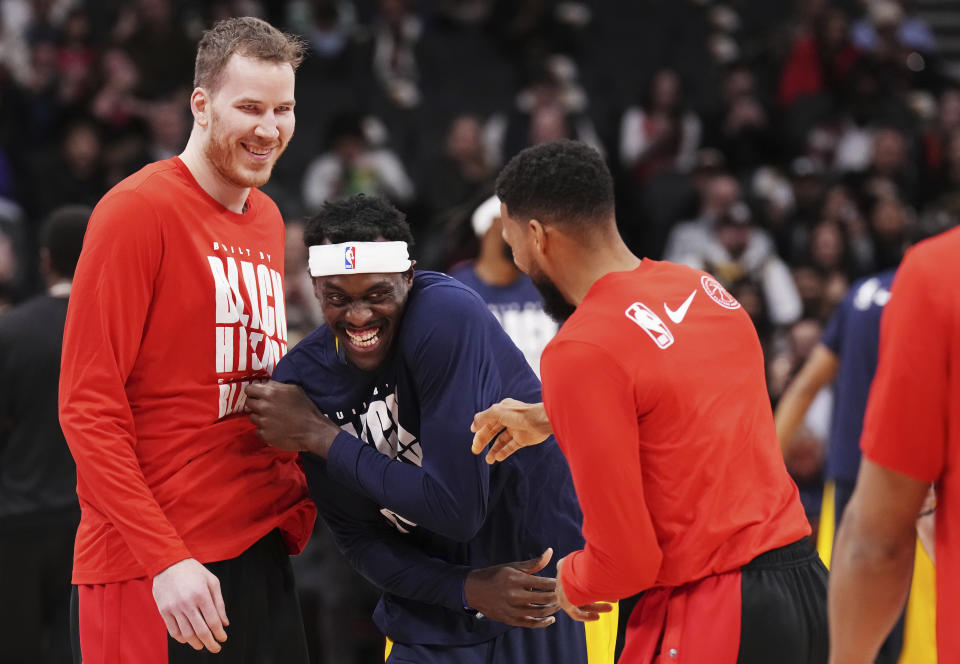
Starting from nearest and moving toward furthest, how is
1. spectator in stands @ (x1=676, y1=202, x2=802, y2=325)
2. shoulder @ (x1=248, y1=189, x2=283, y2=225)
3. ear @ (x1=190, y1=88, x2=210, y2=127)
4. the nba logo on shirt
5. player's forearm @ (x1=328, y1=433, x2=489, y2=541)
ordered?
the nba logo on shirt < player's forearm @ (x1=328, y1=433, x2=489, y2=541) < ear @ (x1=190, y1=88, x2=210, y2=127) < shoulder @ (x1=248, y1=189, x2=283, y2=225) < spectator in stands @ (x1=676, y1=202, x2=802, y2=325)

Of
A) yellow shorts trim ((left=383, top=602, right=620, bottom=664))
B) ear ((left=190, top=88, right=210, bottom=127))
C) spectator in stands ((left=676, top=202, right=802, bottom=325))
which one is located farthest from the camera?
spectator in stands ((left=676, top=202, right=802, bottom=325))

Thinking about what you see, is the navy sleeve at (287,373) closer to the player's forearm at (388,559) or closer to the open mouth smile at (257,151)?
the player's forearm at (388,559)

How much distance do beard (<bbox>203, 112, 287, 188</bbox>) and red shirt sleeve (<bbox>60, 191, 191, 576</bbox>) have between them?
0.27 m

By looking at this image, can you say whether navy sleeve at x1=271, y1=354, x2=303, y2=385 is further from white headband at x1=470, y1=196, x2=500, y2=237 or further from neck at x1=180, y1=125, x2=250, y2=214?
white headband at x1=470, y1=196, x2=500, y2=237

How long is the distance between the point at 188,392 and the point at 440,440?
67cm

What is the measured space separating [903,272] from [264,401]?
1854mm

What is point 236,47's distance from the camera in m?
3.46

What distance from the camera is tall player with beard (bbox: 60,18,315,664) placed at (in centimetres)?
323

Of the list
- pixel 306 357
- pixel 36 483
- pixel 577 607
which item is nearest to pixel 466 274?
pixel 36 483

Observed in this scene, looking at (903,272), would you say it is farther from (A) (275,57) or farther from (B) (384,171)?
(B) (384,171)

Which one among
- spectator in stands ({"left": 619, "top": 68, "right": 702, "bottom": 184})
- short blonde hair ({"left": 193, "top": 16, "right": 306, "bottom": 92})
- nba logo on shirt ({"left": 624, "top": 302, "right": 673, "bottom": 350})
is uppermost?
spectator in stands ({"left": 619, "top": 68, "right": 702, "bottom": 184})

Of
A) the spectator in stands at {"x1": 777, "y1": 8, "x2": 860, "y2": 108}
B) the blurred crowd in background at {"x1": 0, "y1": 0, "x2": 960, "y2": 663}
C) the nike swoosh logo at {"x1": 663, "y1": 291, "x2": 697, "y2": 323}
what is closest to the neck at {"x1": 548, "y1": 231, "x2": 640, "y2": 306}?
the nike swoosh logo at {"x1": 663, "y1": 291, "x2": 697, "y2": 323}

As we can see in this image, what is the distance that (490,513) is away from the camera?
367 cm

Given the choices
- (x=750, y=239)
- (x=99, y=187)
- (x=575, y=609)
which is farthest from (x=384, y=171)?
(x=575, y=609)
